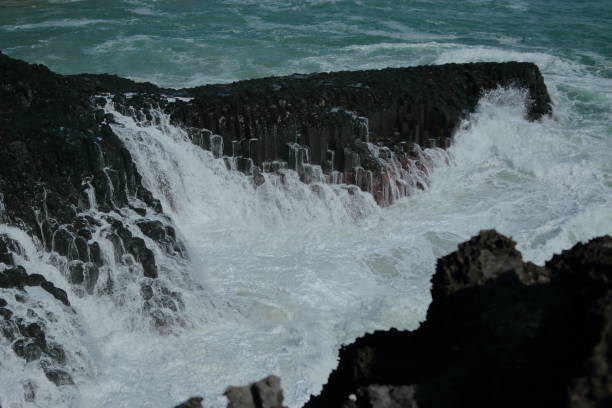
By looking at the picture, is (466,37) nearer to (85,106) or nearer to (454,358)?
(85,106)

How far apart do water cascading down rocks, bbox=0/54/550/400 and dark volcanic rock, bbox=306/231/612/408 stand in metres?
4.98

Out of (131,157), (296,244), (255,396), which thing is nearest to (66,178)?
(131,157)

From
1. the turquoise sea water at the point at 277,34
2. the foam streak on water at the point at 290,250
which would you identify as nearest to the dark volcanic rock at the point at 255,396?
the foam streak on water at the point at 290,250

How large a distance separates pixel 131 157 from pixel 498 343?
26.0 ft

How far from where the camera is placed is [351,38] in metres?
24.0

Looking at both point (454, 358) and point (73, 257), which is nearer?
point (454, 358)

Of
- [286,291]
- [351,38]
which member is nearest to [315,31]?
[351,38]

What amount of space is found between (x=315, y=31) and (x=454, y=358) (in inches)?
877

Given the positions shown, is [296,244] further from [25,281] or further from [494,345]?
[494,345]

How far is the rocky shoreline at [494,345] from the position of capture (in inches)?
113

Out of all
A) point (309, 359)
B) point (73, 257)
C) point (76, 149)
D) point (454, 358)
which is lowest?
point (309, 359)

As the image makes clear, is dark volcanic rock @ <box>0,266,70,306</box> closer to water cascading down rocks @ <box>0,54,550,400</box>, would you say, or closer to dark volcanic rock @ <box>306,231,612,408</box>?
water cascading down rocks @ <box>0,54,550,400</box>

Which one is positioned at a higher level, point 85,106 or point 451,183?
point 85,106

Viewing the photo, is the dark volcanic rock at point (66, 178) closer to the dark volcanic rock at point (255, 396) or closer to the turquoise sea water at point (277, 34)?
the dark volcanic rock at point (255, 396)
